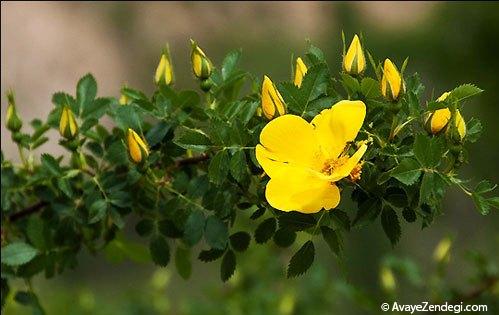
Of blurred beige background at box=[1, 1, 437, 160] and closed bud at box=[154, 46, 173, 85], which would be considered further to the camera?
blurred beige background at box=[1, 1, 437, 160]

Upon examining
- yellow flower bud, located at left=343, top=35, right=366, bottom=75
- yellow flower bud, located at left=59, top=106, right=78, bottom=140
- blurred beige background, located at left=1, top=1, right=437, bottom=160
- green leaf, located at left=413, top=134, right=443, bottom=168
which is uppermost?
yellow flower bud, located at left=343, top=35, right=366, bottom=75

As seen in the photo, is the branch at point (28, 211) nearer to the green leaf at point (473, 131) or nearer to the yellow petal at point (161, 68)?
the yellow petal at point (161, 68)

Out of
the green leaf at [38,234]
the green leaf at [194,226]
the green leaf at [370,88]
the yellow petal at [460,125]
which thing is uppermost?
the green leaf at [370,88]

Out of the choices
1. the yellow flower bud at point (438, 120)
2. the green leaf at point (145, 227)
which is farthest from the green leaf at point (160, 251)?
the yellow flower bud at point (438, 120)

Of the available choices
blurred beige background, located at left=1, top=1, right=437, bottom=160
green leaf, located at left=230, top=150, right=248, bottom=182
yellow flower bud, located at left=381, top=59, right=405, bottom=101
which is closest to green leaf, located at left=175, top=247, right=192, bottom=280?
green leaf, located at left=230, top=150, right=248, bottom=182

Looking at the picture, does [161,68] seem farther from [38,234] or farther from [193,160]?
[38,234]

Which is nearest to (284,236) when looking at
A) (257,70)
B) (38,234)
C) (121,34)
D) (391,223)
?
(391,223)

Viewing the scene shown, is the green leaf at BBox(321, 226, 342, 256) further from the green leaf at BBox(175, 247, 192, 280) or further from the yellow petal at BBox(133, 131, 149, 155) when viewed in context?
the green leaf at BBox(175, 247, 192, 280)
